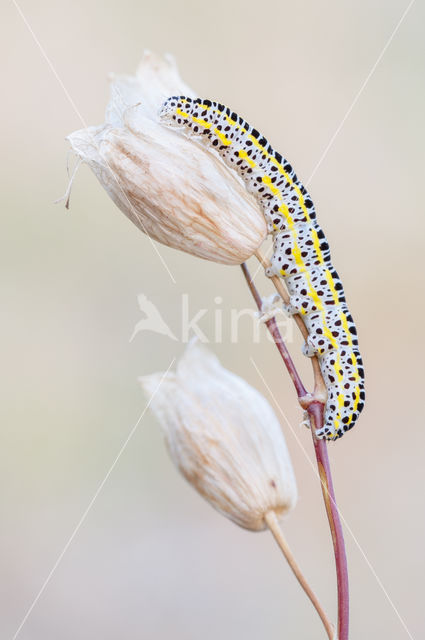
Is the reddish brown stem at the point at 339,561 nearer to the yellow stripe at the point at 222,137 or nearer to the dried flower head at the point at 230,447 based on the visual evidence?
the dried flower head at the point at 230,447

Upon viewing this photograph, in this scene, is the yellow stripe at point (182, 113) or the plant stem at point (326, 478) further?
the yellow stripe at point (182, 113)

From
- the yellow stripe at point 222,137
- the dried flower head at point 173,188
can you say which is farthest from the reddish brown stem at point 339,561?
the yellow stripe at point 222,137

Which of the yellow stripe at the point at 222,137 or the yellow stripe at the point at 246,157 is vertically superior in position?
the yellow stripe at the point at 222,137

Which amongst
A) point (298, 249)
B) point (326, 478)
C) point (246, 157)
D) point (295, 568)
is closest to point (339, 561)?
point (326, 478)

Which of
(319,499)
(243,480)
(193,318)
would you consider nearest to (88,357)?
(193,318)

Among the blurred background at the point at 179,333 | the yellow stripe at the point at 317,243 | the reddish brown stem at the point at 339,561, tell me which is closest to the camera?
the reddish brown stem at the point at 339,561

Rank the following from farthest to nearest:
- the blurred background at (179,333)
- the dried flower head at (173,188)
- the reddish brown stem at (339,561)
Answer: the blurred background at (179,333), the dried flower head at (173,188), the reddish brown stem at (339,561)

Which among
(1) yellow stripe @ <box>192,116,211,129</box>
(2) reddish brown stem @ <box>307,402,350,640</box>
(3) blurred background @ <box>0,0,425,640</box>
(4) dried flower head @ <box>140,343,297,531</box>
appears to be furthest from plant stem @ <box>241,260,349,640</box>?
(3) blurred background @ <box>0,0,425,640</box>

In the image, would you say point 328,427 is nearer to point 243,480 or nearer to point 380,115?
point 243,480
